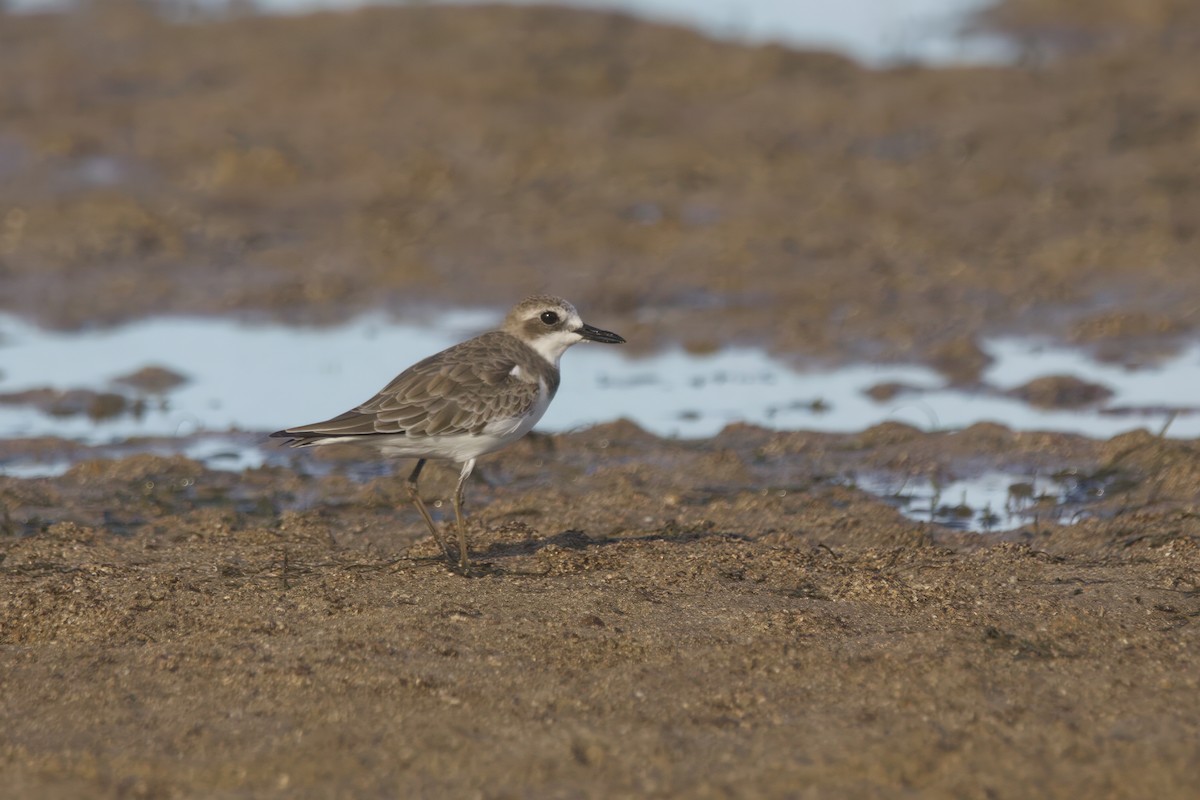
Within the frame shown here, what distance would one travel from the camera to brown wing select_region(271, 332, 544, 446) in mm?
7566


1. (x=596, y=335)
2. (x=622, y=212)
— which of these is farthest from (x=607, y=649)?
(x=622, y=212)

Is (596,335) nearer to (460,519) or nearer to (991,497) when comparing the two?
(460,519)

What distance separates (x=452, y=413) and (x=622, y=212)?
759 centimetres

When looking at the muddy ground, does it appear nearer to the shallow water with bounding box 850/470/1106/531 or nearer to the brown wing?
the shallow water with bounding box 850/470/1106/531

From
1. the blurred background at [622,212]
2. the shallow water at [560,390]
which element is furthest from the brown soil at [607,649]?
the blurred background at [622,212]

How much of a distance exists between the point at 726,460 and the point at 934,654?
368 cm

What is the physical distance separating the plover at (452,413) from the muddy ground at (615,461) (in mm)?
521

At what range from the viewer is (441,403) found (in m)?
7.66

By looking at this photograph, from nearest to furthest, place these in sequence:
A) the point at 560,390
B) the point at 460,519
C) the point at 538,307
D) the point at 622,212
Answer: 1. the point at 460,519
2. the point at 538,307
3. the point at 560,390
4. the point at 622,212

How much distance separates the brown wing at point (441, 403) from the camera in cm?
757

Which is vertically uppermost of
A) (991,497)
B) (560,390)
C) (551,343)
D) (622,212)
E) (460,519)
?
(622,212)

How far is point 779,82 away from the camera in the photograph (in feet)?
60.9

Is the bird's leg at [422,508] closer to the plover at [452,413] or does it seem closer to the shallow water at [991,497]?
the plover at [452,413]

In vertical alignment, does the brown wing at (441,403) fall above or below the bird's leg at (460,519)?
above
